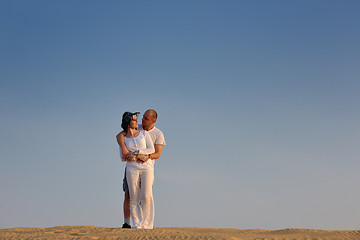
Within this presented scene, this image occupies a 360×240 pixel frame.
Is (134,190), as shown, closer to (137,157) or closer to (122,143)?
(137,157)

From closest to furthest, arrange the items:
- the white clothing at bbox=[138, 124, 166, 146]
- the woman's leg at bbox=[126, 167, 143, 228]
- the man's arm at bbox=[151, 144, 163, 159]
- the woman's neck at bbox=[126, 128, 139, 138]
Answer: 1. the woman's leg at bbox=[126, 167, 143, 228]
2. the woman's neck at bbox=[126, 128, 139, 138]
3. the man's arm at bbox=[151, 144, 163, 159]
4. the white clothing at bbox=[138, 124, 166, 146]

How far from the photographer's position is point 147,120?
12.9 m

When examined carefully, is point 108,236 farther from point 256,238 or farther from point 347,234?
point 347,234

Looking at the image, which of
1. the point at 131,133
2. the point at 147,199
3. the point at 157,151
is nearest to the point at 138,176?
the point at 147,199

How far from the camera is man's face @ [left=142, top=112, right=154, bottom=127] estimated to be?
12906 mm

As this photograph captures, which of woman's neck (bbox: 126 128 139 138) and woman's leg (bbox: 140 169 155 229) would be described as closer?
woman's leg (bbox: 140 169 155 229)

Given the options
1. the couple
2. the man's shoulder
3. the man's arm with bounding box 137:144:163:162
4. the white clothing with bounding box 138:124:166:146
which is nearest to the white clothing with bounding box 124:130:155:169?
the couple

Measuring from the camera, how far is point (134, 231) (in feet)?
37.5

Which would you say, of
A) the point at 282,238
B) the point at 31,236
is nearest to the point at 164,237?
the point at 282,238

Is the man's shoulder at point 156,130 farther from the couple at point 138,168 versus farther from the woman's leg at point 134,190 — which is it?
the woman's leg at point 134,190

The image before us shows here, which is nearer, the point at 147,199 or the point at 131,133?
the point at 147,199

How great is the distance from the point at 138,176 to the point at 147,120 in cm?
164

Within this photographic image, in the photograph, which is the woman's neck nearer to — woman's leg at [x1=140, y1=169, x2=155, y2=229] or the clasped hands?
the clasped hands

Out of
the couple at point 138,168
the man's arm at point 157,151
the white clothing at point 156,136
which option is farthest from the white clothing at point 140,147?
the white clothing at point 156,136
